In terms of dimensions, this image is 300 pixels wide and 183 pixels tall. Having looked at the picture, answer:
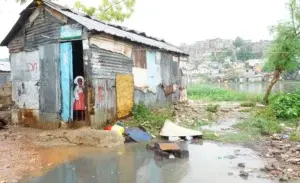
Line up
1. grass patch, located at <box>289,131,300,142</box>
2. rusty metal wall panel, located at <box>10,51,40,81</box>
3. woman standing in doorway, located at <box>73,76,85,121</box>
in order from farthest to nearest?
rusty metal wall panel, located at <box>10,51,40,81</box> → woman standing in doorway, located at <box>73,76,85,121</box> → grass patch, located at <box>289,131,300,142</box>

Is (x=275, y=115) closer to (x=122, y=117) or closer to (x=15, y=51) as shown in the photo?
(x=122, y=117)

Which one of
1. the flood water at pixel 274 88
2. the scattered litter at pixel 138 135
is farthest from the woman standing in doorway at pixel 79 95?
the flood water at pixel 274 88

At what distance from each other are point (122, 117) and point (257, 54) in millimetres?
44082

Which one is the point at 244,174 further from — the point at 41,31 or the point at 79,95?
the point at 41,31

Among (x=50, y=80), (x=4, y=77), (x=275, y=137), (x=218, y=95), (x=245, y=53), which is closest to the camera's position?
(x=275, y=137)

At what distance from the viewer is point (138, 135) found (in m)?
9.59

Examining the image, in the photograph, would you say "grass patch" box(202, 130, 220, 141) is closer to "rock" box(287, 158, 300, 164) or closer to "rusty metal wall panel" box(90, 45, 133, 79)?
"rock" box(287, 158, 300, 164)

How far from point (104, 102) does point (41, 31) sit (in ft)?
11.7

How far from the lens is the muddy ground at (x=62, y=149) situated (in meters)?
6.45

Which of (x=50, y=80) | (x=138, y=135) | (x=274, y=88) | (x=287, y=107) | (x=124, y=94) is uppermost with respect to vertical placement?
(x=50, y=80)

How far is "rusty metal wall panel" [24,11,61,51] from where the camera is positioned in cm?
1091

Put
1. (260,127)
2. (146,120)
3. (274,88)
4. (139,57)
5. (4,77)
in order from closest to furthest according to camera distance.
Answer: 1. (260,127)
2. (146,120)
3. (139,57)
4. (4,77)
5. (274,88)

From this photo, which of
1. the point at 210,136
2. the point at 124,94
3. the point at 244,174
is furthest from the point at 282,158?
the point at 124,94

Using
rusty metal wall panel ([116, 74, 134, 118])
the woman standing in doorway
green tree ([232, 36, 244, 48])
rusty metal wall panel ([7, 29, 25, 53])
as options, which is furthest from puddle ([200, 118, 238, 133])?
green tree ([232, 36, 244, 48])
